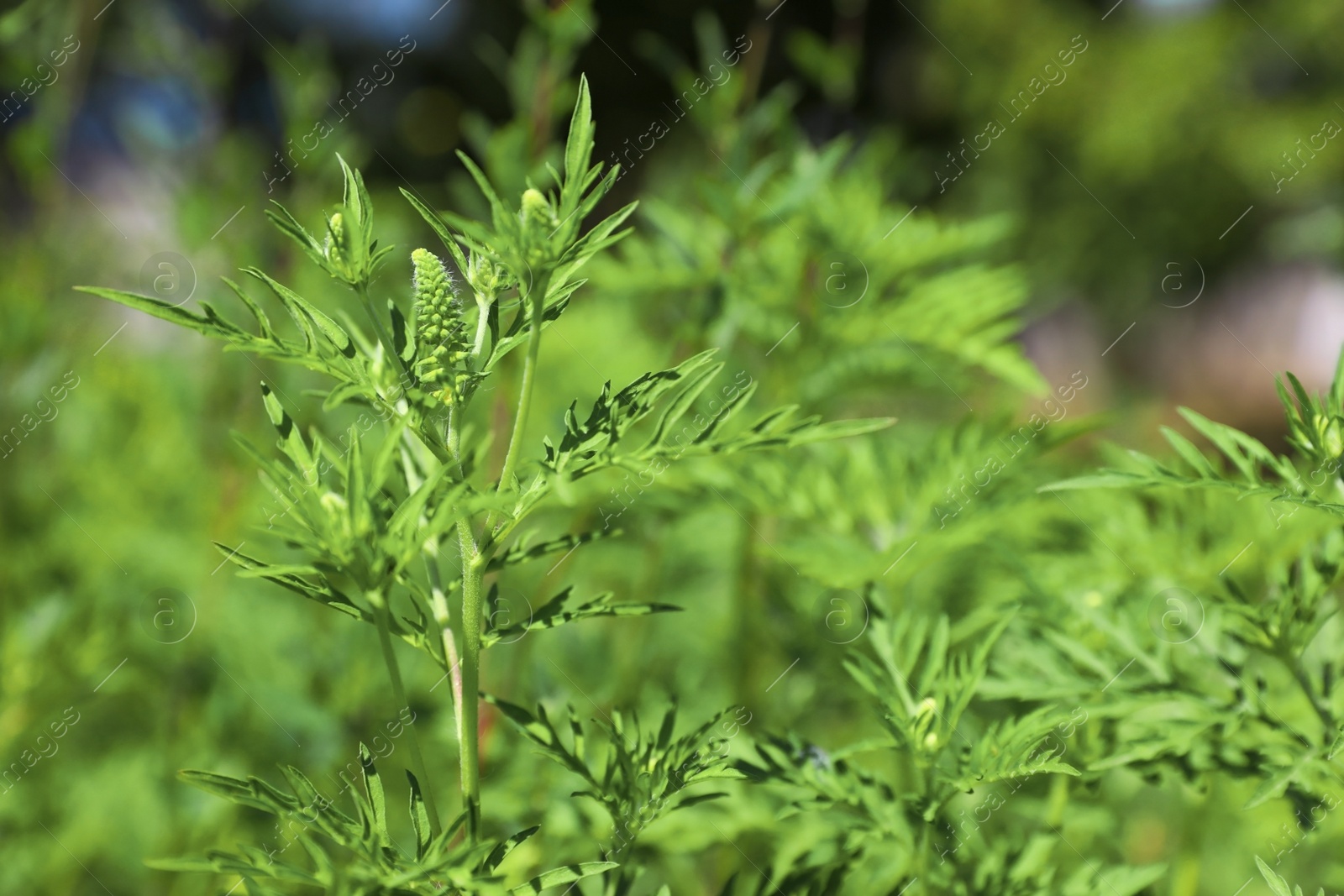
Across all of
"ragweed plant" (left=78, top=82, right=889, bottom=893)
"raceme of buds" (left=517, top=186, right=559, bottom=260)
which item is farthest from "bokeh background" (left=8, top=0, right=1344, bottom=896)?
"raceme of buds" (left=517, top=186, right=559, bottom=260)

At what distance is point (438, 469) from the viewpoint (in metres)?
0.52

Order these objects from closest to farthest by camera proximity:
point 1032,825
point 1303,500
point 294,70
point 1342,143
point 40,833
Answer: point 1303,500 < point 1032,825 < point 40,833 < point 294,70 < point 1342,143

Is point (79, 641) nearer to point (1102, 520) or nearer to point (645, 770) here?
point (645, 770)

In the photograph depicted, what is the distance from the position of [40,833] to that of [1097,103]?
7790 mm

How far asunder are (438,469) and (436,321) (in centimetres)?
8

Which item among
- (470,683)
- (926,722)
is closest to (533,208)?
(470,683)

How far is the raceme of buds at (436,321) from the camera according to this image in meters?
0.53

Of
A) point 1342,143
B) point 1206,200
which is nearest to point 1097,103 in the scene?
point 1206,200

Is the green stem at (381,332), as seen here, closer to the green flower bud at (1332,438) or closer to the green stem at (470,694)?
the green stem at (470,694)

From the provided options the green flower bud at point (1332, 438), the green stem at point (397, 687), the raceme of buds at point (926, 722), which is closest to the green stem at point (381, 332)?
the green stem at point (397, 687)

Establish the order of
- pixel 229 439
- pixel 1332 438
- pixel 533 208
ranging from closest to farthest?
1. pixel 533 208
2. pixel 1332 438
3. pixel 229 439

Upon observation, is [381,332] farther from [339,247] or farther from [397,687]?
[397,687]

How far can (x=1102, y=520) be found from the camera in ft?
3.52

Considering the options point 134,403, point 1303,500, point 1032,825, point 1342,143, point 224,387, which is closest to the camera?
point 1303,500
